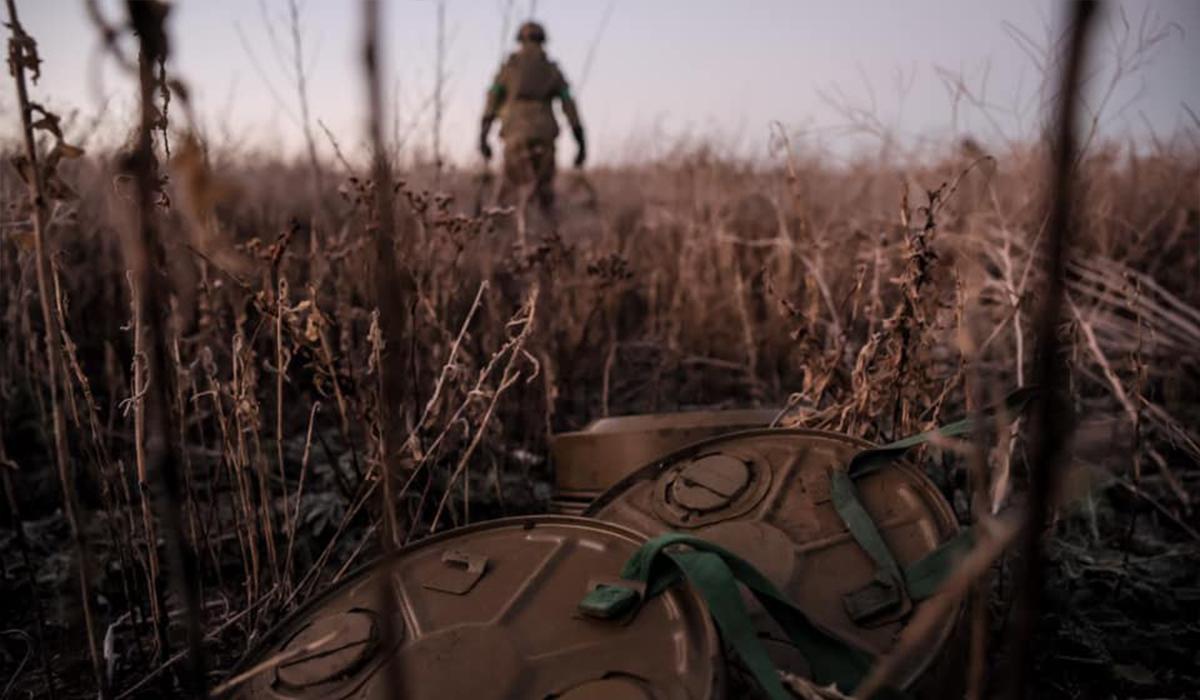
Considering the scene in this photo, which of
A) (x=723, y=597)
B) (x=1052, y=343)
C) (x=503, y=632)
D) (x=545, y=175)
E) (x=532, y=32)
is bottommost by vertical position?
(x=503, y=632)

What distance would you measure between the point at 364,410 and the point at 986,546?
1.79 m

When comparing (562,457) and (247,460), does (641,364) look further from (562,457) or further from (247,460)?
(247,460)

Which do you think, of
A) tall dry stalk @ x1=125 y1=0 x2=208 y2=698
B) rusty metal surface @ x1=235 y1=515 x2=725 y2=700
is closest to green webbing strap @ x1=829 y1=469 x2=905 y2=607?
rusty metal surface @ x1=235 y1=515 x2=725 y2=700

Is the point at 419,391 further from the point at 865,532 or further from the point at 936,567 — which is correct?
the point at 936,567

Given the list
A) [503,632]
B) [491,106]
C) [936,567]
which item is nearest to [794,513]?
[936,567]

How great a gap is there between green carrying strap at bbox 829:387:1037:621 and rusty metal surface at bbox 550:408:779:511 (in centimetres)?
43

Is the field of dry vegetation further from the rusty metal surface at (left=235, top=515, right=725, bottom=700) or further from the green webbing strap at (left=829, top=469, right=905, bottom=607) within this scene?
the green webbing strap at (left=829, top=469, right=905, bottom=607)

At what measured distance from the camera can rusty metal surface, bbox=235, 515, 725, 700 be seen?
1.22 m

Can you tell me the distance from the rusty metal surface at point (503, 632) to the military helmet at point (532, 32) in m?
5.81

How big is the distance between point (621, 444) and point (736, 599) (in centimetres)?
88

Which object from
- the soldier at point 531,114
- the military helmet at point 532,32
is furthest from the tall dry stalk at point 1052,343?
the military helmet at point 532,32

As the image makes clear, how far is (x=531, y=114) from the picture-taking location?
6973 millimetres

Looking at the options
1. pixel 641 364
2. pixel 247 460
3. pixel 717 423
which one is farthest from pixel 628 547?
pixel 641 364

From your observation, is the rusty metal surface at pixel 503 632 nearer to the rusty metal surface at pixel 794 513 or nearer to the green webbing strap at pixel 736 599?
the green webbing strap at pixel 736 599
